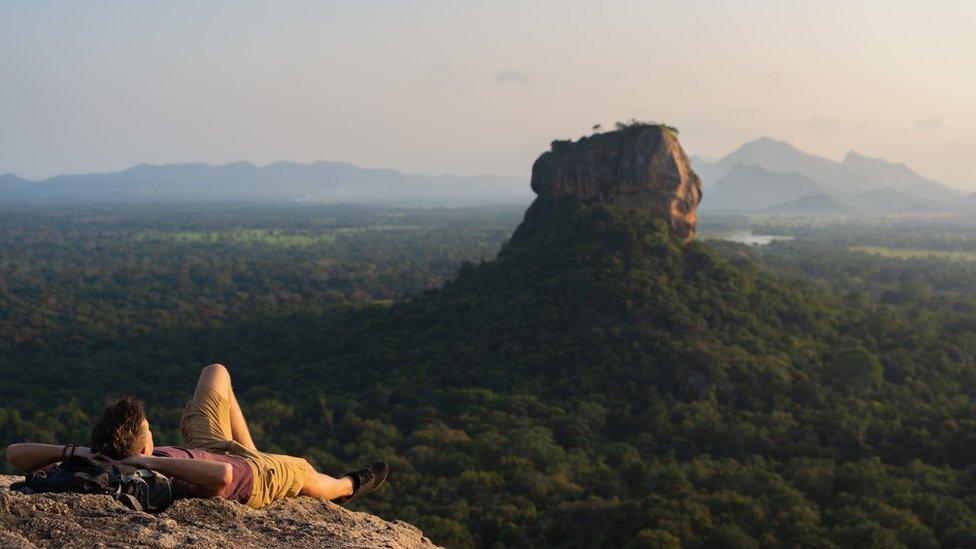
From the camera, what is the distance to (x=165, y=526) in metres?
4.95

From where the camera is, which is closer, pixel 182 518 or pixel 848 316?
pixel 182 518

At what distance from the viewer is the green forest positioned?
762 inches

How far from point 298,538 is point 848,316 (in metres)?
37.7

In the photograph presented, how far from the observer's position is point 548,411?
1070 inches

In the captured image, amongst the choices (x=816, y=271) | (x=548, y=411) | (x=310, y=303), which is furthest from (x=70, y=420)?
(x=816, y=271)

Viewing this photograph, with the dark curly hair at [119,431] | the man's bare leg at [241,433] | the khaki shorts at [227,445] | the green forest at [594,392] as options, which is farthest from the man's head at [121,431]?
the green forest at [594,392]

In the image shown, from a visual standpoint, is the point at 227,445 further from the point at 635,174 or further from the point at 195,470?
the point at 635,174

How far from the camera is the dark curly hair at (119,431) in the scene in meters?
4.86

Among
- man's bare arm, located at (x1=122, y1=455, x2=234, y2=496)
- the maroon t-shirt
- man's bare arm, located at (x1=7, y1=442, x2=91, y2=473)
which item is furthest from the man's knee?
man's bare arm, located at (x1=7, y1=442, x2=91, y2=473)

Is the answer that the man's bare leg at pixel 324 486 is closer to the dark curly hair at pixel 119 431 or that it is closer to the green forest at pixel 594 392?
the dark curly hair at pixel 119 431

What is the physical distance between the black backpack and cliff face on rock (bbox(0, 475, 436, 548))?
2.7 inches

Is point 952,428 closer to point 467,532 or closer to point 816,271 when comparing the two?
point 467,532

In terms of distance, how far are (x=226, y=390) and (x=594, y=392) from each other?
78.2 ft

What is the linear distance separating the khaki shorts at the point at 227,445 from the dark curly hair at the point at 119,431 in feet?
2.85
